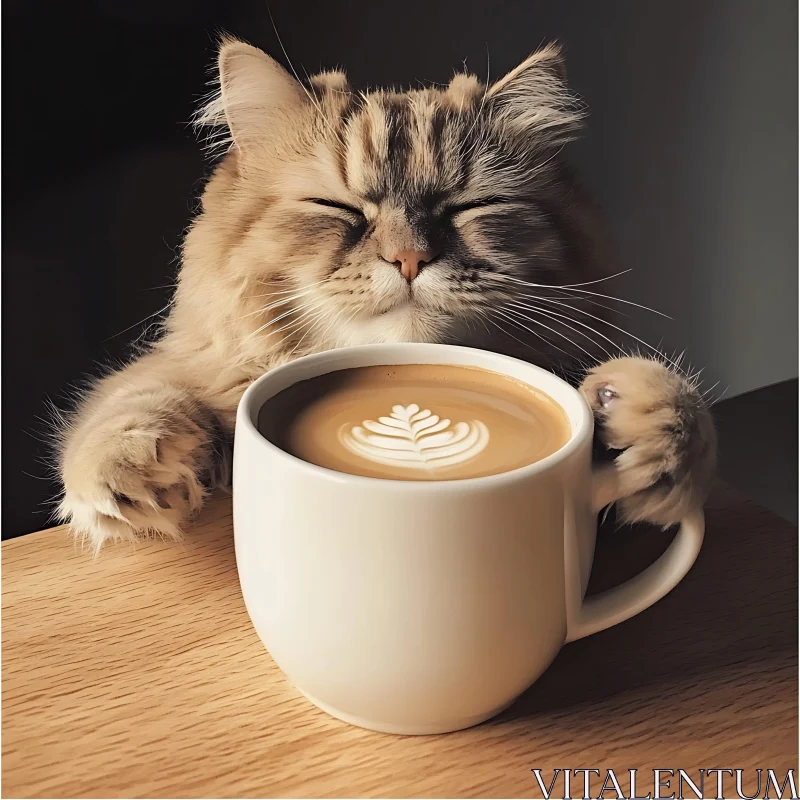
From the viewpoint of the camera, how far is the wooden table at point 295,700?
1.90 feet

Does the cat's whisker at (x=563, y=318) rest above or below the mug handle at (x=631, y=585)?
above

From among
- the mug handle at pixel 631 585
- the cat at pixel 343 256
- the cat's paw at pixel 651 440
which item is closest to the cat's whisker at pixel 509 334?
the cat at pixel 343 256

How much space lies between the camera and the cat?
0.78m

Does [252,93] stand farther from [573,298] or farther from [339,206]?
[573,298]

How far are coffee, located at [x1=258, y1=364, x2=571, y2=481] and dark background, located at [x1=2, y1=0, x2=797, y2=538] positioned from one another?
0.50 m

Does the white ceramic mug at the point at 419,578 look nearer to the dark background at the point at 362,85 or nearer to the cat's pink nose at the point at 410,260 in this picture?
the cat's pink nose at the point at 410,260

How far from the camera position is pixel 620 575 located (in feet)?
2.52

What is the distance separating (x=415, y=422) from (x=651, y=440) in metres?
0.18

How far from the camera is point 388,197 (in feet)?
2.70

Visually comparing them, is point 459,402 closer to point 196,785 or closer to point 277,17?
point 196,785

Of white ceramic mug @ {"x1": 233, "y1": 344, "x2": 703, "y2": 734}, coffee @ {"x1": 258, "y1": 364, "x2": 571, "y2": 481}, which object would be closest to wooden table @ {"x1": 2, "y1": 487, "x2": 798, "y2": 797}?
white ceramic mug @ {"x1": 233, "y1": 344, "x2": 703, "y2": 734}

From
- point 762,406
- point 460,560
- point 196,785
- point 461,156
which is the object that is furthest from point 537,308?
point 762,406

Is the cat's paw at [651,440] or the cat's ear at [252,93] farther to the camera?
the cat's ear at [252,93]

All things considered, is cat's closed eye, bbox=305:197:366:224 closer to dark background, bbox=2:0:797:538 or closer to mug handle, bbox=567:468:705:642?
dark background, bbox=2:0:797:538
